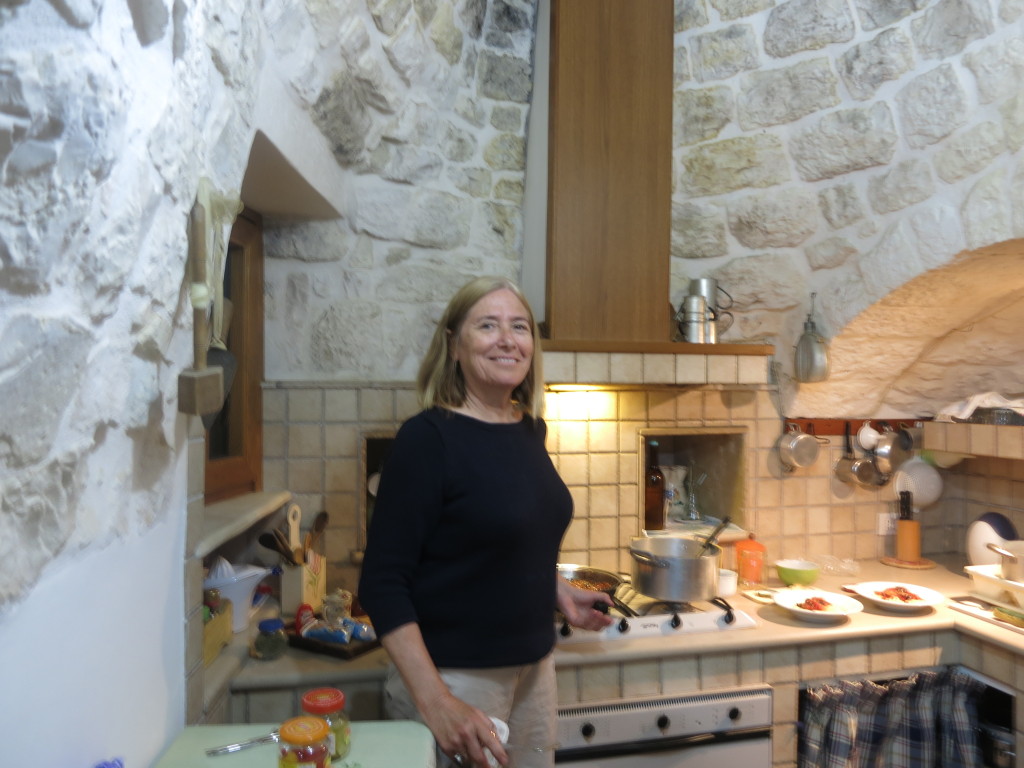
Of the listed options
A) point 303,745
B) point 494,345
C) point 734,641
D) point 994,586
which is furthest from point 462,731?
point 994,586

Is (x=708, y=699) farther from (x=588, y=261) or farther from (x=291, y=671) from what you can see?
(x=588, y=261)

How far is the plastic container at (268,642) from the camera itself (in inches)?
65.1

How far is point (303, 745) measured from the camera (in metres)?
0.94

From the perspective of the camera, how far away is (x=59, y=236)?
2.07 ft

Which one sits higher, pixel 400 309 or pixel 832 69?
pixel 832 69

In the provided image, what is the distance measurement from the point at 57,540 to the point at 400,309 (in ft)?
4.96

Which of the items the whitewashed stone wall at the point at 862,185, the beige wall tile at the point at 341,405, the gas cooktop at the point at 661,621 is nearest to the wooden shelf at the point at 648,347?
the whitewashed stone wall at the point at 862,185

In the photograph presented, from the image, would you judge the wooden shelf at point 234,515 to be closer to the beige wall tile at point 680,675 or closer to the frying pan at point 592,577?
the frying pan at point 592,577

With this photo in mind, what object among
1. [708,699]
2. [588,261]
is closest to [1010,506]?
[708,699]

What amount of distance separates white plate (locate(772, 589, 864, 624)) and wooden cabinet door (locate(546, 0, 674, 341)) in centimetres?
86

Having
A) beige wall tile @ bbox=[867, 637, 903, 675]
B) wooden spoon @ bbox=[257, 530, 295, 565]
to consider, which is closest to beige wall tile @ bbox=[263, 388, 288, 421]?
wooden spoon @ bbox=[257, 530, 295, 565]

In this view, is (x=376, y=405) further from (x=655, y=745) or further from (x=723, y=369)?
(x=655, y=745)

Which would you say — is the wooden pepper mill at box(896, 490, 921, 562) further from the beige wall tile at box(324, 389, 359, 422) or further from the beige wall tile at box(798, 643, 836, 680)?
the beige wall tile at box(324, 389, 359, 422)

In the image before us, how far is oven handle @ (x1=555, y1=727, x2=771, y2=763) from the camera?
1.72 meters
